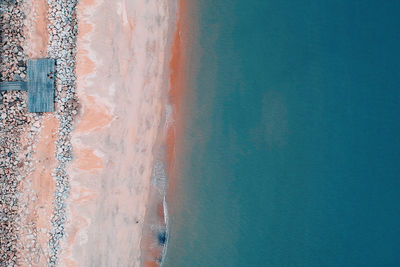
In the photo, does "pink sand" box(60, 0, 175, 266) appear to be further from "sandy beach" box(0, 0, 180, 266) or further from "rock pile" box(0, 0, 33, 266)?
"rock pile" box(0, 0, 33, 266)

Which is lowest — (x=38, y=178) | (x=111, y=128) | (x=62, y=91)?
(x=38, y=178)

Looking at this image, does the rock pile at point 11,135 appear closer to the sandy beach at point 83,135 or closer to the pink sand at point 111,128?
the sandy beach at point 83,135

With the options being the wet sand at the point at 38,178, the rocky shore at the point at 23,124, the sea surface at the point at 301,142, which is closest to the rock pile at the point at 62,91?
the rocky shore at the point at 23,124

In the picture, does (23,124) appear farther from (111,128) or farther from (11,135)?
(111,128)

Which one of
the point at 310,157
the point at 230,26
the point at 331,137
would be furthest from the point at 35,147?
the point at 331,137

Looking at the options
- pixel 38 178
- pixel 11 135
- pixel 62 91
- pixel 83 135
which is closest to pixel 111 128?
pixel 83 135

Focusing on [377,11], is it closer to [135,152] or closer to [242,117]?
[242,117]

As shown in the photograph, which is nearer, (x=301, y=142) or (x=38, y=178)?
(x=38, y=178)
